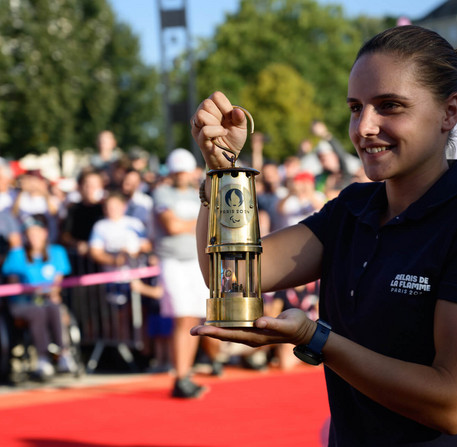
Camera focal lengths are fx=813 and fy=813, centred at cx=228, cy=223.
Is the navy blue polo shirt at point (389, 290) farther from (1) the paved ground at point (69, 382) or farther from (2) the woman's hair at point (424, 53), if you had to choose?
(1) the paved ground at point (69, 382)

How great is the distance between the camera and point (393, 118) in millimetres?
2135

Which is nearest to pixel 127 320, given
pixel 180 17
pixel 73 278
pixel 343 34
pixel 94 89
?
pixel 73 278

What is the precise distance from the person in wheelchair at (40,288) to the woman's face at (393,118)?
6.54 metres

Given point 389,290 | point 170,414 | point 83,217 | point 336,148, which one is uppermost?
point 336,148

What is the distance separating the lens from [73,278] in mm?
9039

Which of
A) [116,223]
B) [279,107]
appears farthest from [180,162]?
[279,107]

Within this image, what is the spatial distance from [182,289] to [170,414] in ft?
4.11

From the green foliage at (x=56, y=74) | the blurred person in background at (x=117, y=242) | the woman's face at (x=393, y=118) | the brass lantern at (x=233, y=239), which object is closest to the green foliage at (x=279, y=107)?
the green foliage at (x=56, y=74)

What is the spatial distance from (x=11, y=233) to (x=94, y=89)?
2869 cm

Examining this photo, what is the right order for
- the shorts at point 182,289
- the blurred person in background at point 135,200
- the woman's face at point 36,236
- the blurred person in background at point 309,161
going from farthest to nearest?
the blurred person in background at point 309,161 → the blurred person in background at point 135,200 → the woman's face at point 36,236 → the shorts at point 182,289

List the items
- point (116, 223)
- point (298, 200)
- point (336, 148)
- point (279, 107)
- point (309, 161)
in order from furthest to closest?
point (279, 107), point (309, 161), point (336, 148), point (298, 200), point (116, 223)

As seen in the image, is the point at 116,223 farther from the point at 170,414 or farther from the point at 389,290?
the point at 389,290

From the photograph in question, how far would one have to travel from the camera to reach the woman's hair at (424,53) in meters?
2.15

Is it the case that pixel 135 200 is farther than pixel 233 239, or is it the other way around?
pixel 135 200
